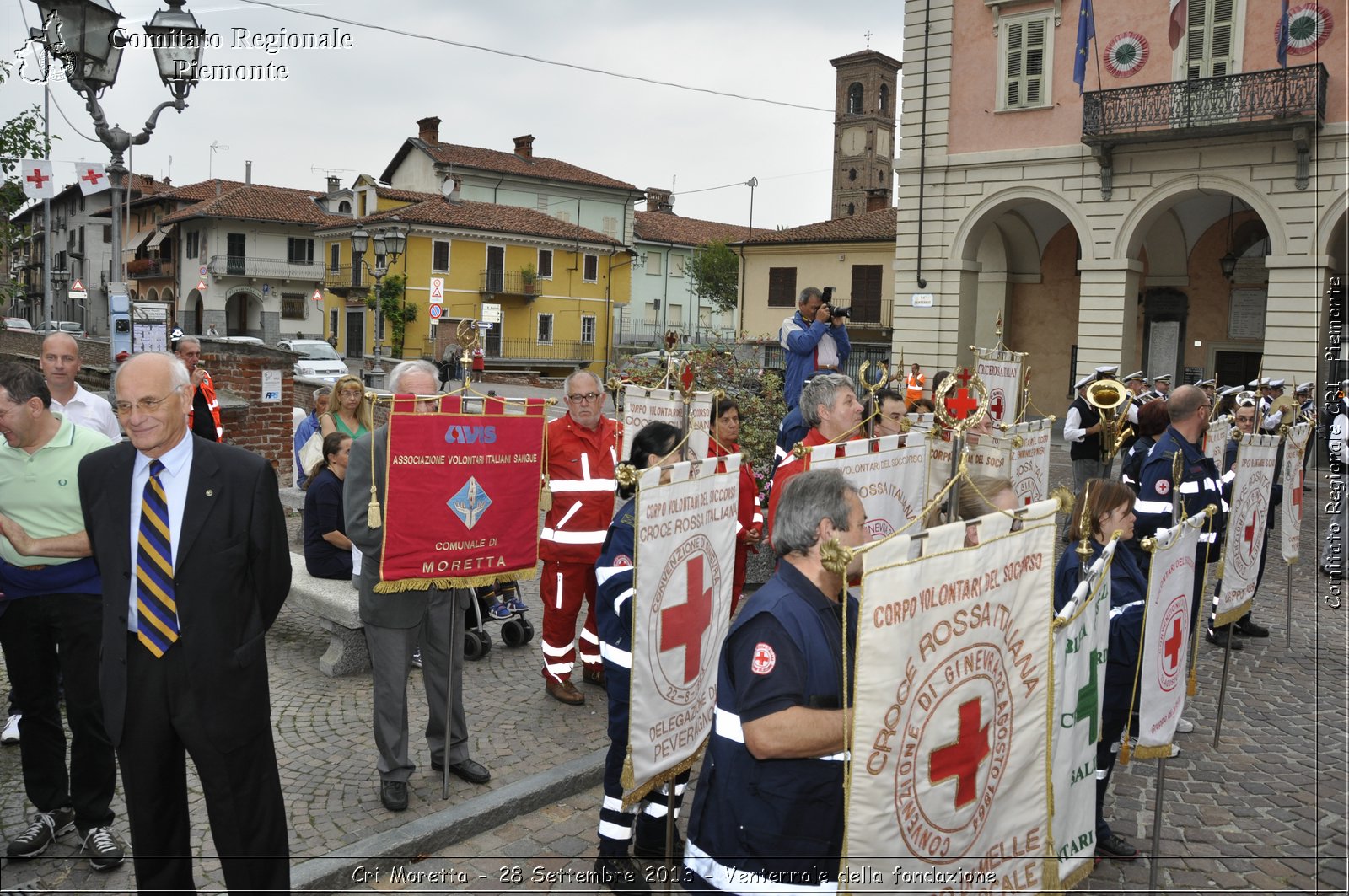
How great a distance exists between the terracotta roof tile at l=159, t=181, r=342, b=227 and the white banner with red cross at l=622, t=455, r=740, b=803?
58.9 m

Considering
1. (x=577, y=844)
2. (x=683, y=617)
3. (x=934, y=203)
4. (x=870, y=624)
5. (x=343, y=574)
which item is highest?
(x=934, y=203)

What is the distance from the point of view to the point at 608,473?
6.59 meters

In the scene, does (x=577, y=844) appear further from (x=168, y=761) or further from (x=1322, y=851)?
(x=1322, y=851)

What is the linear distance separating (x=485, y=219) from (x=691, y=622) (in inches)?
1956

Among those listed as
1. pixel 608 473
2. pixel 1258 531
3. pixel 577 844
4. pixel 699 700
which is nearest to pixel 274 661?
pixel 608 473

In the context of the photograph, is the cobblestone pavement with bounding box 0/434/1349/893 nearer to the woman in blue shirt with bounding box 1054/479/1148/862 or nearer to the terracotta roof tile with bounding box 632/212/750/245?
the woman in blue shirt with bounding box 1054/479/1148/862

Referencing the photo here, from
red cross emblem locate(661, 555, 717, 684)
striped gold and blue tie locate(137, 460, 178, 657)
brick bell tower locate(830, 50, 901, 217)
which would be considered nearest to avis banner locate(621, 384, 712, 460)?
red cross emblem locate(661, 555, 717, 684)

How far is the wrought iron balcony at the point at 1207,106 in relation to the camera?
2039 cm

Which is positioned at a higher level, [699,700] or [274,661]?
[699,700]

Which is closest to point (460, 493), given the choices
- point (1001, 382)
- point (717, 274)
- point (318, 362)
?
point (1001, 382)

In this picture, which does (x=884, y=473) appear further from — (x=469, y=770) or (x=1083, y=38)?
(x=1083, y=38)

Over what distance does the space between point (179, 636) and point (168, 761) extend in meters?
0.50

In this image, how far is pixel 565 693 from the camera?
254 inches

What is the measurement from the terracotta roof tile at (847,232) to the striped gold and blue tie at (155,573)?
37013 mm
